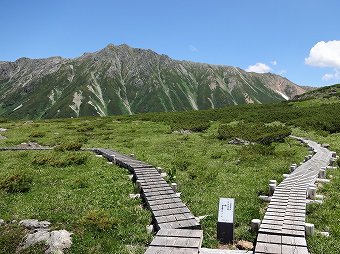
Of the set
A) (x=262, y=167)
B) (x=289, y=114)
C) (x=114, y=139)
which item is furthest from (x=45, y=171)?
(x=289, y=114)

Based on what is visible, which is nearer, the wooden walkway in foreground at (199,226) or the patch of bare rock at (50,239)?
the wooden walkway in foreground at (199,226)

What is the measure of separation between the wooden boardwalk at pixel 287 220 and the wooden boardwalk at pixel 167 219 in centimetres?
256

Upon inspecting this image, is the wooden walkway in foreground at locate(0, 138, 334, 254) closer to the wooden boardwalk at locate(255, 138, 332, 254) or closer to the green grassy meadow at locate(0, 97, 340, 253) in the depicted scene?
the wooden boardwalk at locate(255, 138, 332, 254)

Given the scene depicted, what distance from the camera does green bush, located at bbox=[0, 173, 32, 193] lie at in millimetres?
22562

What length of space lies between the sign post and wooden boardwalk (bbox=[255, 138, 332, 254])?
Result: 49.7 inches

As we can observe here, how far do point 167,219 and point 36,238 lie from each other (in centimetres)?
574

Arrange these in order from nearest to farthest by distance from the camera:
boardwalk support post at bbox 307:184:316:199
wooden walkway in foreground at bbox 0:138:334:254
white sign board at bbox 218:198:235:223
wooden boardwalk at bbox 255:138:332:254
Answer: wooden boardwalk at bbox 255:138:332:254, wooden walkway in foreground at bbox 0:138:334:254, white sign board at bbox 218:198:235:223, boardwalk support post at bbox 307:184:316:199

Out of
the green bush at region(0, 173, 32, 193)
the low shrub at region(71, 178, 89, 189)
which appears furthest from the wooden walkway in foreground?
the green bush at region(0, 173, 32, 193)

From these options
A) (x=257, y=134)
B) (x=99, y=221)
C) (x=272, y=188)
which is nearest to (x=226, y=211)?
(x=99, y=221)

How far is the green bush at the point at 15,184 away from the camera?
888 inches

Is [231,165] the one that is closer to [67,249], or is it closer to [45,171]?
[45,171]

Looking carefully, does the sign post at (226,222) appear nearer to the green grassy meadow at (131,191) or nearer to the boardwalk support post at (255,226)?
the green grassy meadow at (131,191)

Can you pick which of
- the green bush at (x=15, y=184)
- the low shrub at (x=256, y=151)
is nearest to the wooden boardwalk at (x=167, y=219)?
the green bush at (x=15, y=184)

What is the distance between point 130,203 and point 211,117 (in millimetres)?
59657
